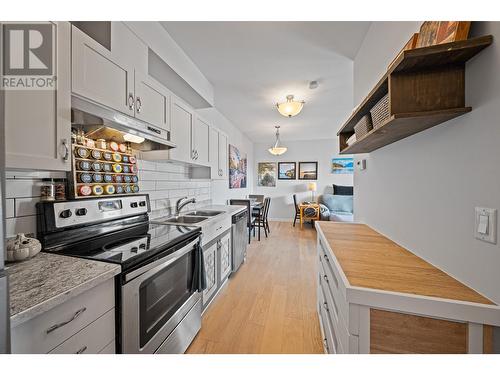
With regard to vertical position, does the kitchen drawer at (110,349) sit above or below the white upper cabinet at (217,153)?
below

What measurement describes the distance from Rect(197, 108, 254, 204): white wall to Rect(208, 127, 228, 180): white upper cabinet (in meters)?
0.27

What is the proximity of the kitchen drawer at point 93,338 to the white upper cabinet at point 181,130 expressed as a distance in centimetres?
131

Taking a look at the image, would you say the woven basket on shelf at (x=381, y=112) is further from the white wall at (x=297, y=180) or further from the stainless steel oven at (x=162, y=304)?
the white wall at (x=297, y=180)

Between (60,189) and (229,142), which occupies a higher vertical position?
(229,142)

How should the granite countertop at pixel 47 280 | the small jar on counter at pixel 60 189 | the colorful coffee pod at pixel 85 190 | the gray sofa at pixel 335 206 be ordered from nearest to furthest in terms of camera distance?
the granite countertop at pixel 47 280 < the small jar on counter at pixel 60 189 < the colorful coffee pod at pixel 85 190 < the gray sofa at pixel 335 206

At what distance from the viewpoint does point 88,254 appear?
3.39 ft

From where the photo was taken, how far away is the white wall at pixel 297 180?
244 inches

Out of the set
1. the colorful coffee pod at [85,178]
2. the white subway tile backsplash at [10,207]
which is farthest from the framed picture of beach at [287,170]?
the white subway tile backsplash at [10,207]

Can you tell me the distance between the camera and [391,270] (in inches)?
35.8

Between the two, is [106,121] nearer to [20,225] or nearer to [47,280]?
[20,225]

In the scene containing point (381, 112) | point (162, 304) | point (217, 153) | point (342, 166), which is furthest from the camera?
point (342, 166)

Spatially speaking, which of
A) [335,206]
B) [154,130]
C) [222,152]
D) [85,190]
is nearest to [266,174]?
[335,206]

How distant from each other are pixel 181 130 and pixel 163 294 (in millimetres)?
1462
